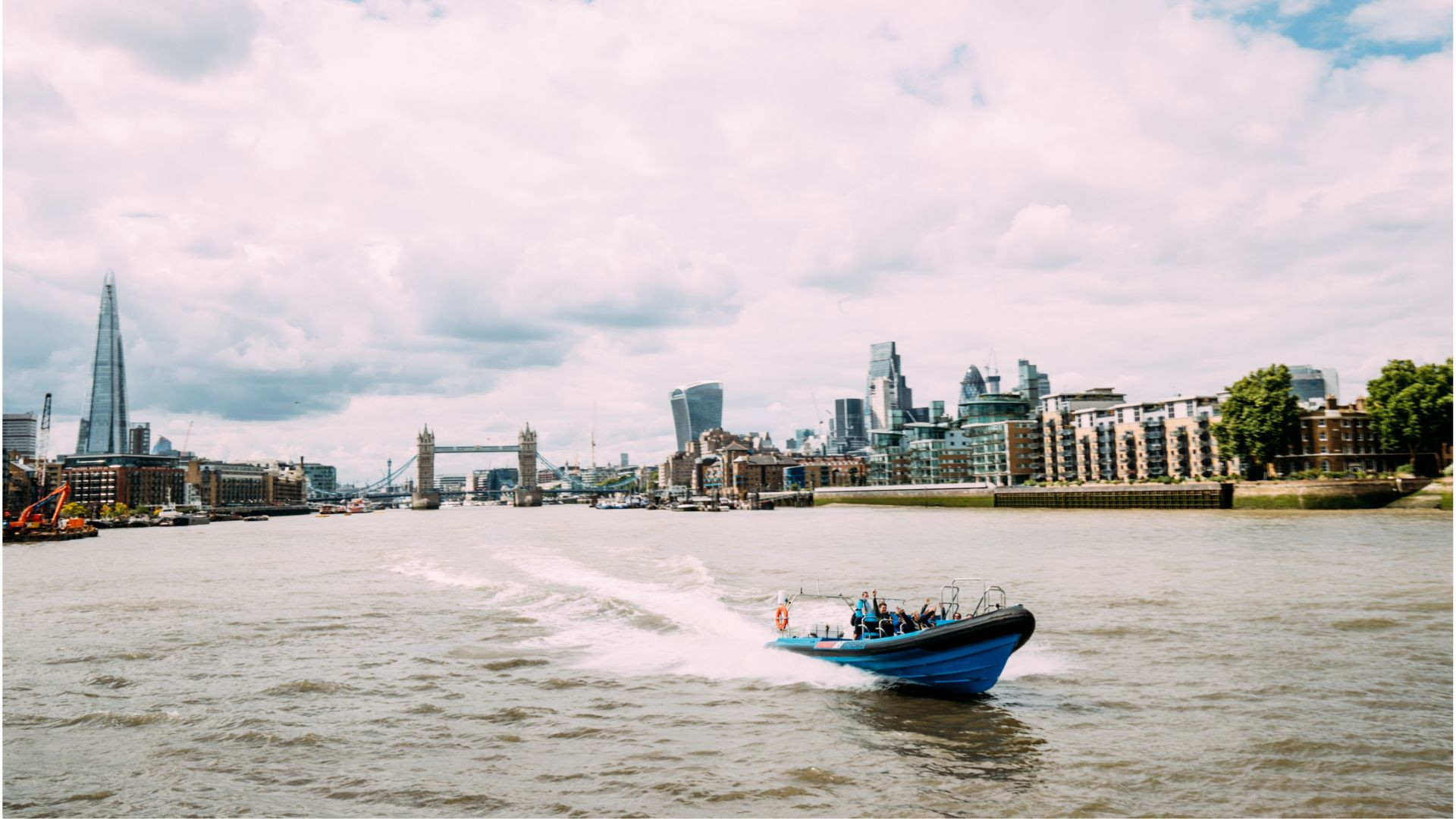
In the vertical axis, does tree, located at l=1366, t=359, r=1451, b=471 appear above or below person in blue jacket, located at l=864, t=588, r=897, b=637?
above

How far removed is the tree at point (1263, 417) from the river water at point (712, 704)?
71.4 meters

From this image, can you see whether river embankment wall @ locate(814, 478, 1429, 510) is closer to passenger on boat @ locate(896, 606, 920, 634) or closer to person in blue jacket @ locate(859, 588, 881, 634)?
person in blue jacket @ locate(859, 588, 881, 634)

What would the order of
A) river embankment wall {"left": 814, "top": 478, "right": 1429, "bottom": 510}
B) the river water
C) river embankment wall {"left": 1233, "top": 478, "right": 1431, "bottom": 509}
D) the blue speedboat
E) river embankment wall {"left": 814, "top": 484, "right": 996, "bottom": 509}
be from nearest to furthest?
1. the river water
2. the blue speedboat
3. river embankment wall {"left": 1233, "top": 478, "right": 1431, "bottom": 509}
4. river embankment wall {"left": 814, "top": 478, "right": 1429, "bottom": 510}
5. river embankment wall {"left": 814, "top": 484, "right": 996, "bottom": 509}

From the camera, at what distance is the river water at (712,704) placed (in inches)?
648

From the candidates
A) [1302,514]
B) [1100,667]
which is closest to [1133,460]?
[1302,514]

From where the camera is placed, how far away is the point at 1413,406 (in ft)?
322

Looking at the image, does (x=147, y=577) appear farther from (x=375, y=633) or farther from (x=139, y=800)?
(x=139, y=800)

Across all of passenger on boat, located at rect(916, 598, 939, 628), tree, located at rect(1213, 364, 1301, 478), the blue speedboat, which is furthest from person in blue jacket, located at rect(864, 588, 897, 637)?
tree, located at rect(1213, 364, 1301, 478)

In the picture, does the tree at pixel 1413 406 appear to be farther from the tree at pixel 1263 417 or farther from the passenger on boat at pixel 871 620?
the passenger on boat at pixel 871 620

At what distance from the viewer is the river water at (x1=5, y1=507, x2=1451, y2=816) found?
16469mm

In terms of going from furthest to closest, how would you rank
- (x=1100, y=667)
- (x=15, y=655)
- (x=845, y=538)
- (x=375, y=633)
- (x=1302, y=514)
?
(x=1302, y=514)
(x=845, y=538)
(x=375, y=633)
(x=15, y=655)
(x=1100, y=667)

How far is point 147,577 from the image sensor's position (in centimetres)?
5772

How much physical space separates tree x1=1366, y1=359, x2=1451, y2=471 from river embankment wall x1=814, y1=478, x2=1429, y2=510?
10.9 meters

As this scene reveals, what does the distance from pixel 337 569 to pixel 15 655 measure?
30187 millimetres
